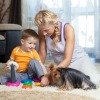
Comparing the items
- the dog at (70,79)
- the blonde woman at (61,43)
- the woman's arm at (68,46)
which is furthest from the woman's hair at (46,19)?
the dog at (70,79)

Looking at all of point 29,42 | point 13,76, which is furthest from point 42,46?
point 13,76

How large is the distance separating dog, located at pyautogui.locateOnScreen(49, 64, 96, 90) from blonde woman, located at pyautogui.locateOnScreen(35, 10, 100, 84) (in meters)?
0.15

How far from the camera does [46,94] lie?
1.79 metres

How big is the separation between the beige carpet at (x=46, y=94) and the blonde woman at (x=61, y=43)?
239mm

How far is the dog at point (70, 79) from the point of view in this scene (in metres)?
1.87

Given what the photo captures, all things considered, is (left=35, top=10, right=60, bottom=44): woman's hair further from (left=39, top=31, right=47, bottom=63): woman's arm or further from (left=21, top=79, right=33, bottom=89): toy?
(left=21, top=79, right=33, bottom=89): toy

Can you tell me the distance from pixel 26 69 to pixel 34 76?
0.28 ft

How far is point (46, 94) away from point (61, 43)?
0.52 meters

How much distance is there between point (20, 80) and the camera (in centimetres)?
216

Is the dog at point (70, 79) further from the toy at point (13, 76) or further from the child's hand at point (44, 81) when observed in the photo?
the toy at point (13, 76)

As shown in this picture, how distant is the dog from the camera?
187 centimetres

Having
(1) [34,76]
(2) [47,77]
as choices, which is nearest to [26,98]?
(2) [47,77]

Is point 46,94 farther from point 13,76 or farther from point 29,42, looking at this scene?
point 29,42

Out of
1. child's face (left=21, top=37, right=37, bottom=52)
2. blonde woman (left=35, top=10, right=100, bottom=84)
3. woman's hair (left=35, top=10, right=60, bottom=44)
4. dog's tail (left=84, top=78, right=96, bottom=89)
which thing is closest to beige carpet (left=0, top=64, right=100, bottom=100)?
dog's tail (left=84, top=78, right=96, bottom=89)
